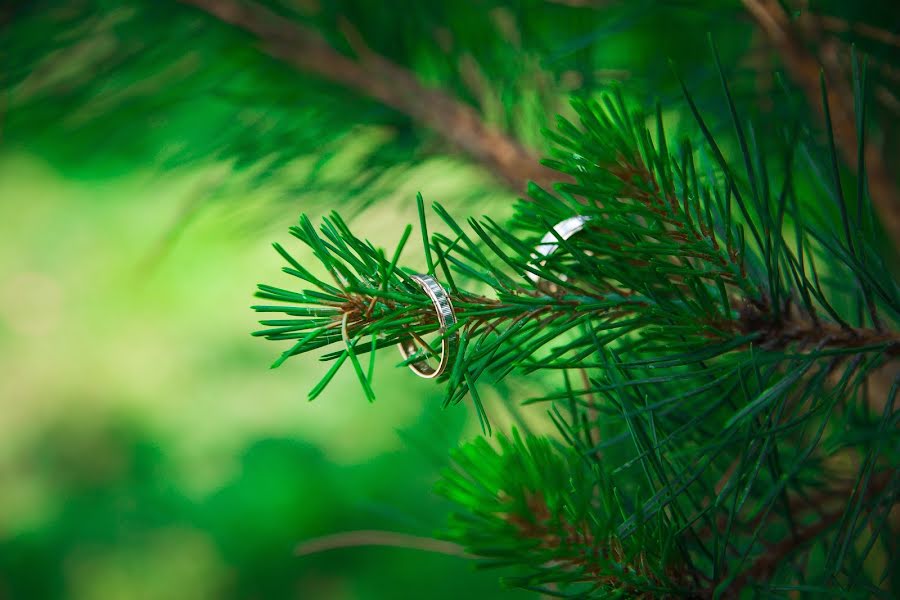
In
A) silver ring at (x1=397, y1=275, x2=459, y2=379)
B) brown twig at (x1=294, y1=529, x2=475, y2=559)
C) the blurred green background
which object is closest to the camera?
silver ring at (x1=397, y1=275, x2=459, y2=379)

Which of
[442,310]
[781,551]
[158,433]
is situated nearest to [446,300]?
[442,310]

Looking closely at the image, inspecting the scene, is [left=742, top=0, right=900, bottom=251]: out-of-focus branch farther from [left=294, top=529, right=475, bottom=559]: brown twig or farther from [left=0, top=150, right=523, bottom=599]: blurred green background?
[left=0, top=150, right=523, bottom=599]: blurred green background

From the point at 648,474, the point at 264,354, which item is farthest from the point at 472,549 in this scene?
the point at 264,354

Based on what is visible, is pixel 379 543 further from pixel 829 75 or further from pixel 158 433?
pixel 158 433

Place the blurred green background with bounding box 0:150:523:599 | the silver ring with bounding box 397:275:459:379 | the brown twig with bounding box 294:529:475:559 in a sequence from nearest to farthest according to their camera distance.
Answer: the silver ring with bounding box 397:275:459:379 → the brown twig with bounding box 294:529:475:559 → the blurred green background with bounding box 0:150:523:599

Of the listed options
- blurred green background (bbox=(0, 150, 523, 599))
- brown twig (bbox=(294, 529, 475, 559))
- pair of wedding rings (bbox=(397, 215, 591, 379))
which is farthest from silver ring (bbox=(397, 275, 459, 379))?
blurred green background (bbox=(0, 150, 523, 599))

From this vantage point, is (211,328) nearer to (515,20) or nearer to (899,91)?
(515,20)
